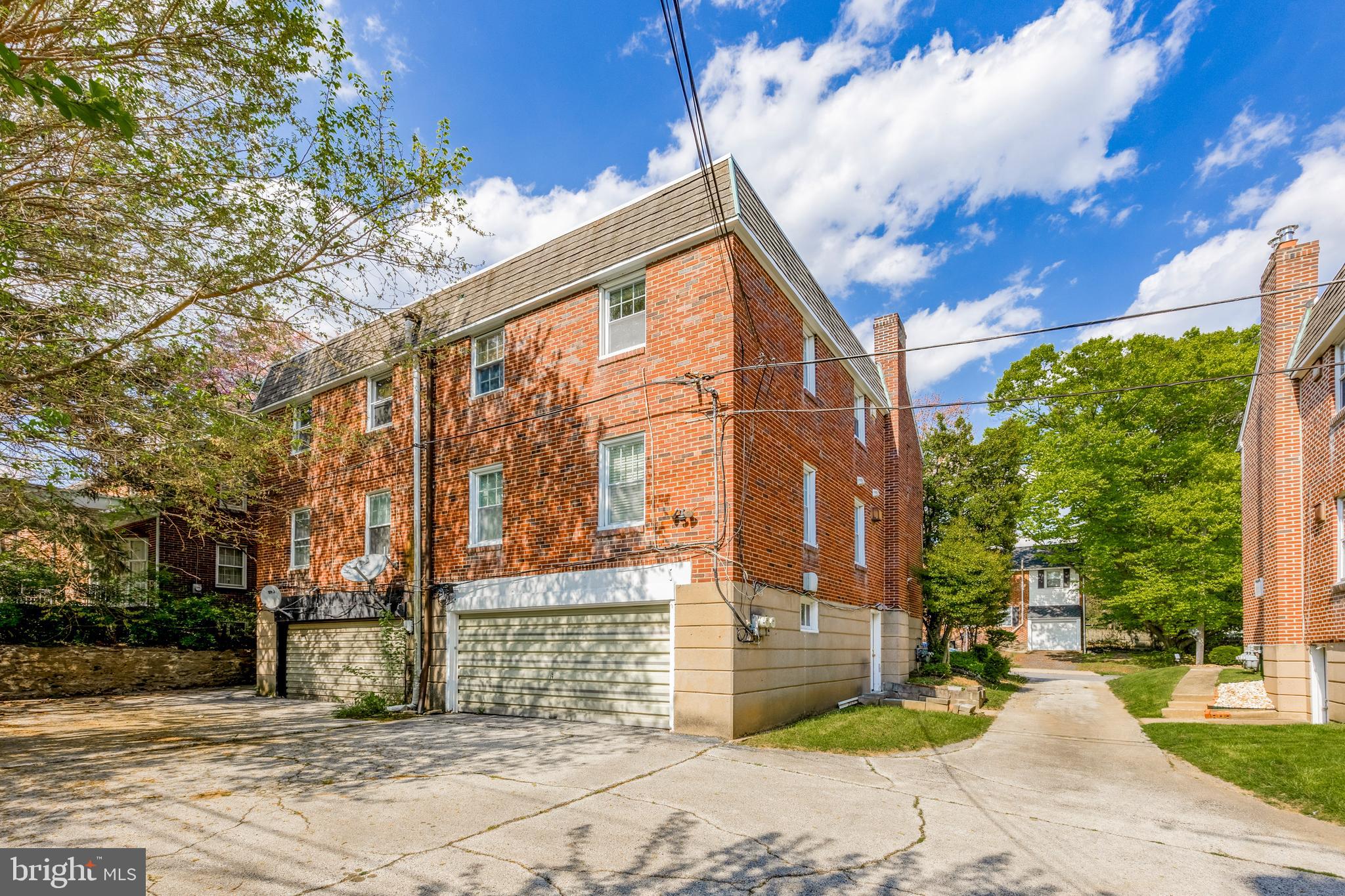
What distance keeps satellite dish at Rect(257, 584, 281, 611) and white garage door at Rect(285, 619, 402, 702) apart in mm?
930

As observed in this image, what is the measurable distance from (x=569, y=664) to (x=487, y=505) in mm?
3535

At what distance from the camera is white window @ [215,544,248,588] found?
2259 cm

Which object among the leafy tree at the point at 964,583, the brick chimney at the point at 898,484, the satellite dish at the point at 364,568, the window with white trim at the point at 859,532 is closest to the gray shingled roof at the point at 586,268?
the window with white trim at the point at 859,532

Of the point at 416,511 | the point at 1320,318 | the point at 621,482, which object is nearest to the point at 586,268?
the point at 621,482

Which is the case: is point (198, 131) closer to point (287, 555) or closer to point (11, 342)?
point (11, 342)

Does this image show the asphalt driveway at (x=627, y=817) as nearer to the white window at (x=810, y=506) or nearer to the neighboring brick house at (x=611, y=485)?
the neighboring brick house at (x=611, y=485)

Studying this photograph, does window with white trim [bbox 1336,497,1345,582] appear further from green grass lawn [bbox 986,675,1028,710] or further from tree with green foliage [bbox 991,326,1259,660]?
tree with green foliage [bbox 991,326,1259,660]

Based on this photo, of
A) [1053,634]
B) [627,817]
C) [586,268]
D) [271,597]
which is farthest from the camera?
[1053,634]

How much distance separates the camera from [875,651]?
18.5m

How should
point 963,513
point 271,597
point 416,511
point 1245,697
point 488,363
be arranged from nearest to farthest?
1. point 416,511
2. point 488,363
3. point 1245,697
4. point 271,597
5. point 963,513

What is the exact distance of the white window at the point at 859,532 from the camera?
57.7 feet

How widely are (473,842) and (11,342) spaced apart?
6.93m

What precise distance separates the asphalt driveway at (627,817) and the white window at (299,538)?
687 centimetres

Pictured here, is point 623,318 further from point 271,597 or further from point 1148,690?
point 1148,690
